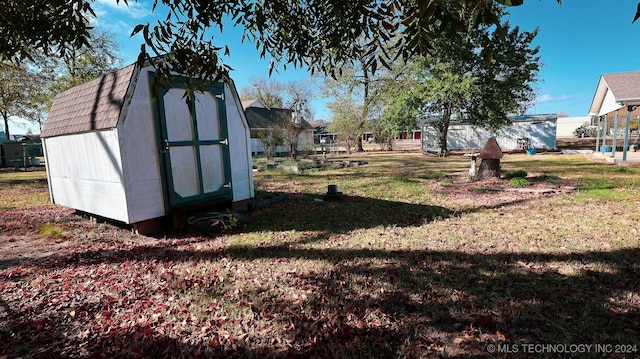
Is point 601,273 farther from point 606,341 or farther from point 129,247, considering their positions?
point 129,247

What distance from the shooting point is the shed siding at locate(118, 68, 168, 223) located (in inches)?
203

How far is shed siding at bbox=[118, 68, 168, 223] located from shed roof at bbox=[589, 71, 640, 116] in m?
18.7

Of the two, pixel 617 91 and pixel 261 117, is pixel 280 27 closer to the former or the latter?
pixel 617 91

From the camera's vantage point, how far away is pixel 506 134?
98.2 ft

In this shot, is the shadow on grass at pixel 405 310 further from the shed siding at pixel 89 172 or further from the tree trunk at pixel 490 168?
the tree trunk at pixel 490 168

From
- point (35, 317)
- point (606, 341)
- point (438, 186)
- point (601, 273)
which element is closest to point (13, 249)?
point (35, 317)

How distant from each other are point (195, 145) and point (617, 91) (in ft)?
62.1

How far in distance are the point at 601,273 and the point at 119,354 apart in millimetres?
5008

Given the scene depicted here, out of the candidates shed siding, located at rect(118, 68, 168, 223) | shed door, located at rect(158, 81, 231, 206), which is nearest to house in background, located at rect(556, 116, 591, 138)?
shed door, located at rect(158, 81, 231, 206)

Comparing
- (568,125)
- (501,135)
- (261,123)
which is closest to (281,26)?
(261,123)

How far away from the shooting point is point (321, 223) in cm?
630

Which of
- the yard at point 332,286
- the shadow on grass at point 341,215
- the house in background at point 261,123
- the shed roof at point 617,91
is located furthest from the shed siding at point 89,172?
the house in background at point 261,123

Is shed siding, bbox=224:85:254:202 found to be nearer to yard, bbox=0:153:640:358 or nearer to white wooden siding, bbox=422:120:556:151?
yard, bbox=0:153:640:358

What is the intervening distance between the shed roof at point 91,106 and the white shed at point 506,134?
26542 millimetres
